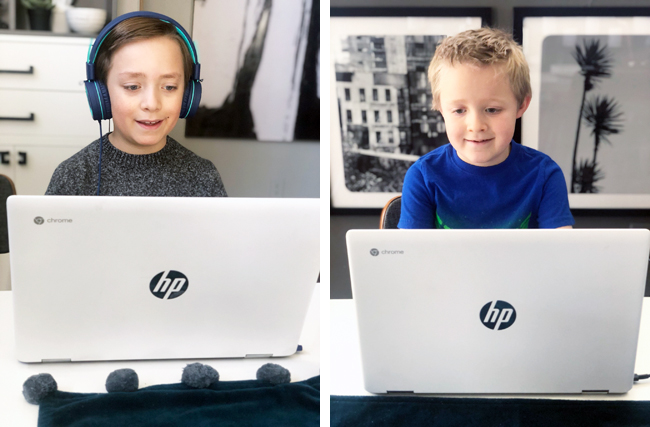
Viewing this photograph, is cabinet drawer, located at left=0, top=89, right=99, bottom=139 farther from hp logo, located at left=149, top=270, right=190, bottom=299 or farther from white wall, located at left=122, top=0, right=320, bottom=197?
hp logo, located at left=149, top=270, right=190, bottom=299

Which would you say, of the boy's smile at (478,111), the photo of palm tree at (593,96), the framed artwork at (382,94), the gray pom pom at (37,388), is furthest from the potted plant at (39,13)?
the photo of palm tree at (593,96)

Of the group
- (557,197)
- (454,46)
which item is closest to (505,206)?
(557,197)

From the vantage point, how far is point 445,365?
0.85 metres

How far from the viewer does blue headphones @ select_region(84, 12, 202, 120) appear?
1427mm

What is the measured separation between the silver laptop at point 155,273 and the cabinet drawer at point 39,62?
122 cm

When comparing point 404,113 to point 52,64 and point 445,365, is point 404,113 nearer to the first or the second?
point 52,64

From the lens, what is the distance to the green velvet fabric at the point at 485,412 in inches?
30.8

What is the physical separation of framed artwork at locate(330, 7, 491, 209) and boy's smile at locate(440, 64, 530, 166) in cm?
88

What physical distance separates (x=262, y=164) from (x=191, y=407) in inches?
57.2

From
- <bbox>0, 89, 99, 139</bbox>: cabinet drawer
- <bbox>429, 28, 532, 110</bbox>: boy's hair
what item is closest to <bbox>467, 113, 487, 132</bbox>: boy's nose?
<bbox>429, 28, 532, 110</bbox>: boy's hair

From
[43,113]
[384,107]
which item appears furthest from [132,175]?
[384,107]

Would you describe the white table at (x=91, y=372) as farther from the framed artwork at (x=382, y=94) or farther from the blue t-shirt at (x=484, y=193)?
the framed artwork at (x=382, y=94)

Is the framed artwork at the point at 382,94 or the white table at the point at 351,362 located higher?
the framed artwork at the point at 382,94

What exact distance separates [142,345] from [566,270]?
0.66 m
